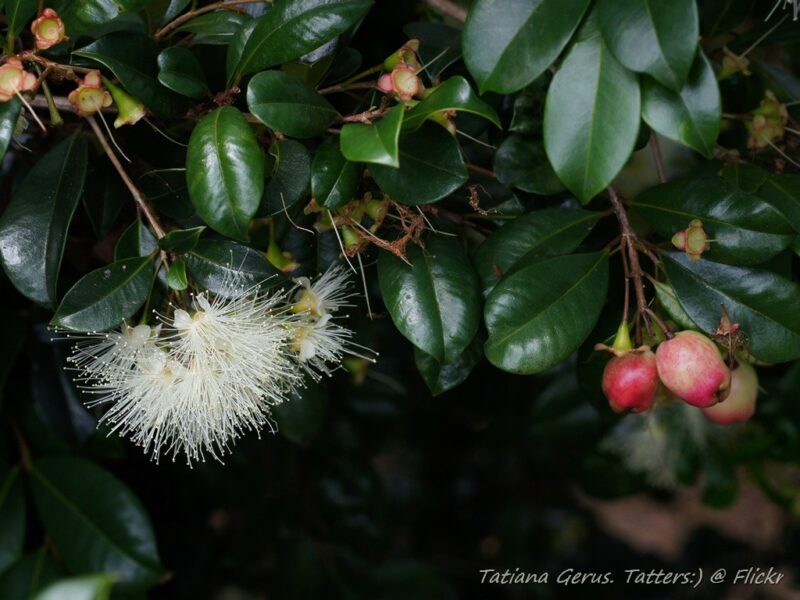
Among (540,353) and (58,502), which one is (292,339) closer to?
(540,353)

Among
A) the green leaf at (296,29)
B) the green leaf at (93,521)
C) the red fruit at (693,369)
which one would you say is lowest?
the green leaf at (93,521)

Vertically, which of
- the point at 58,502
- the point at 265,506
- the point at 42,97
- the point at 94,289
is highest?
the point at 42,97

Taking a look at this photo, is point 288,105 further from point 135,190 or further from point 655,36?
point 655,36

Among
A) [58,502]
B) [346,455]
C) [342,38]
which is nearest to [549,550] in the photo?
[346,455]

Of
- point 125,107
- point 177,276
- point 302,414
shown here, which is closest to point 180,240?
point 177,276

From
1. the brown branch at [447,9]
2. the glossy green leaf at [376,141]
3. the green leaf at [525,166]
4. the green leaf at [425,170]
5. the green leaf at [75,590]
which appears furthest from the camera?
the brown branch at [447,9]

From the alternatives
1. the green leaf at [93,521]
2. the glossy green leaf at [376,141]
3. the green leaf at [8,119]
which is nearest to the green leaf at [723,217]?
the glossy green leaf at [376,141]

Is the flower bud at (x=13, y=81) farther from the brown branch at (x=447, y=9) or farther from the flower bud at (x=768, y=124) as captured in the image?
the flower bud at (x=768, y=124)
